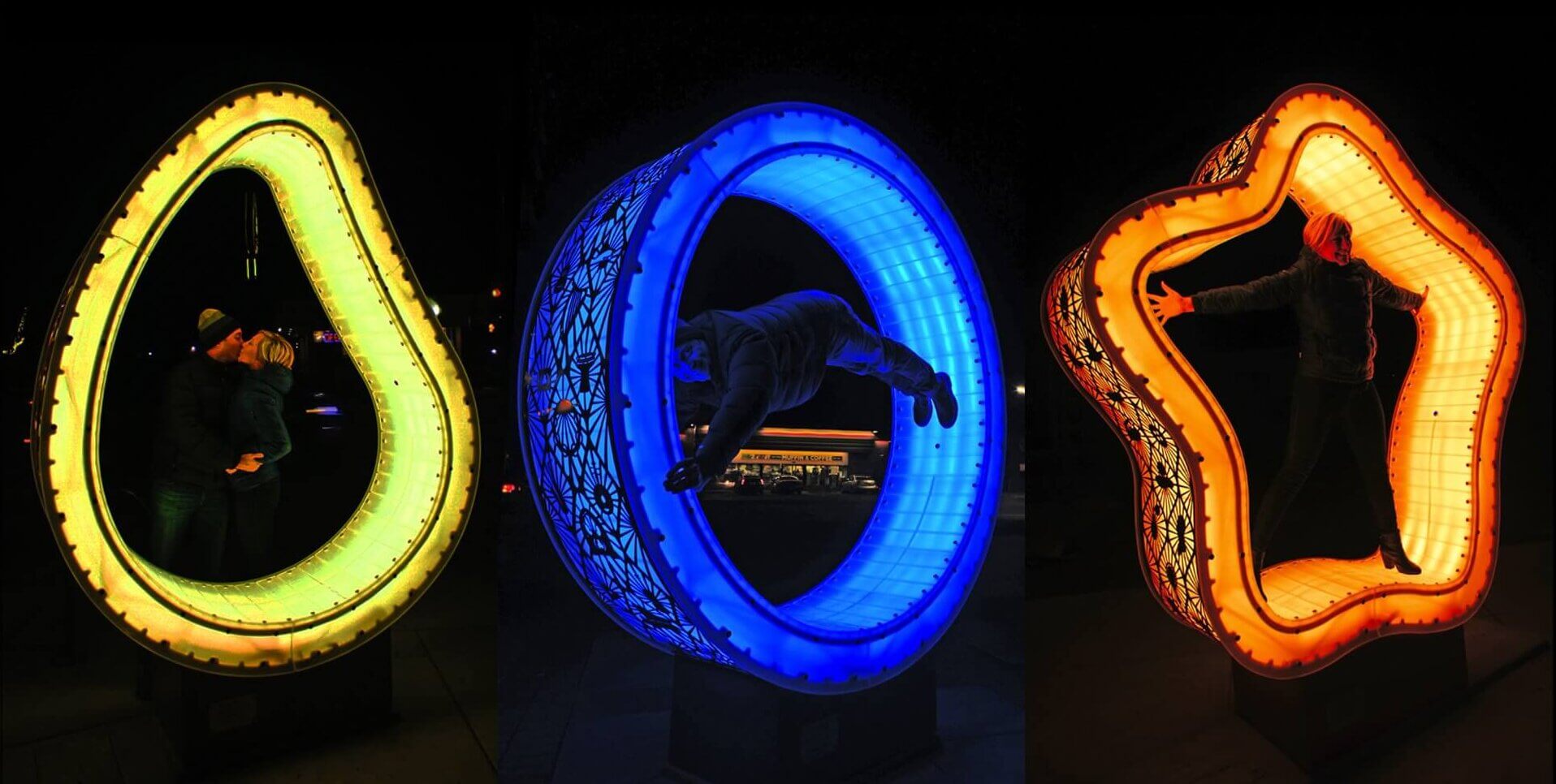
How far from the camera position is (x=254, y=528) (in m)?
3.05

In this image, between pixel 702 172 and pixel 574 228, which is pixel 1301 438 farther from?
pixel 574 228

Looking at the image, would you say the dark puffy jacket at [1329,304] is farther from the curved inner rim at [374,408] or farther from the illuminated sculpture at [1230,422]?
the curved inner rim at [374,408]

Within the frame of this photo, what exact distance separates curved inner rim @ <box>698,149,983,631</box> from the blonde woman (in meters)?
1.69

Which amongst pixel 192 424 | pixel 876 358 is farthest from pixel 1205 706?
pixel 192 424

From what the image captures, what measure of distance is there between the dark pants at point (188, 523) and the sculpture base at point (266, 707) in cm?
37

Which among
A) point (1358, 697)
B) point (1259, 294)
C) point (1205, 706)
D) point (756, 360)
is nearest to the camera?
point (756, 360)

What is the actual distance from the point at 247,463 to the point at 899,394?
2.31 metres

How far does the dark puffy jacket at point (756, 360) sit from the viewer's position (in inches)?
103

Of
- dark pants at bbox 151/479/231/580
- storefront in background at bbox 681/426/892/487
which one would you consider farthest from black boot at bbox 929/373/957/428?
dark pants at bbox 151/479/231/580

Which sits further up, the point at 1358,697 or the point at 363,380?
the point at 363,380

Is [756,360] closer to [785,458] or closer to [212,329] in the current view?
[785,458]

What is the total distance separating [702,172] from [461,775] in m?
2.24

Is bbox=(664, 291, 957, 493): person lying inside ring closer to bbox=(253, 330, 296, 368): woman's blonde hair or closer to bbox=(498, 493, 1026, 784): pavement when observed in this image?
bbox=(498, 493, 1026, 784): pavement

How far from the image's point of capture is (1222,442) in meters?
2.95
